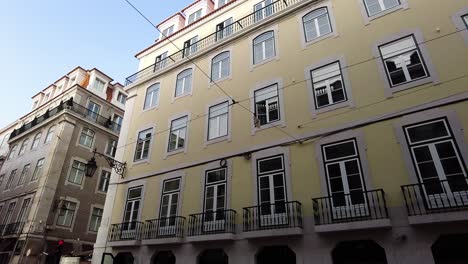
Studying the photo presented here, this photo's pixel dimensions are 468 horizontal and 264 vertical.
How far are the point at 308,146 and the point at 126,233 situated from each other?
8794 millimetres

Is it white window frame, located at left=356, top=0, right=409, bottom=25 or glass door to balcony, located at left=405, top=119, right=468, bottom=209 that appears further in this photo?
white window frame, located at left=356, top=0, right=409, bottom=25

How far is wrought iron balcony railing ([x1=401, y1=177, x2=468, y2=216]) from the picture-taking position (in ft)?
23.2

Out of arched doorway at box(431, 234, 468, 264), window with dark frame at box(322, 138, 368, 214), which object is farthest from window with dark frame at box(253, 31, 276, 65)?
arched doorway at box(431, 234, 468, 264)

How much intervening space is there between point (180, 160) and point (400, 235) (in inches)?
348

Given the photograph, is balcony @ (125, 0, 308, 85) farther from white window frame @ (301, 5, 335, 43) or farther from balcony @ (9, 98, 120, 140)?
balcony @ (9, 98, 120, 140)

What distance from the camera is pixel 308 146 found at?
10.0 metres

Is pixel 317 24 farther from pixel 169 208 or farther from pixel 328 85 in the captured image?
pixel 169 208

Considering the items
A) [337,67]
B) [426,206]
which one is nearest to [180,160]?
[337,67]

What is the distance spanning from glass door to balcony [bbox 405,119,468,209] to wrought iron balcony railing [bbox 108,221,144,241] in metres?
10.5

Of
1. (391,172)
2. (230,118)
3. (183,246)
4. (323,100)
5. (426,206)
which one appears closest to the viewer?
(426,206)

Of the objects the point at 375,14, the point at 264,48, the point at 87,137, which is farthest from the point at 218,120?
the point at 87,137

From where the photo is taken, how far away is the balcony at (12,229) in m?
19.6

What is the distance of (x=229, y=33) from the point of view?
50.3ft

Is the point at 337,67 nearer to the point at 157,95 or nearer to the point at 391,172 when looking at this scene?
the point at 391,172
